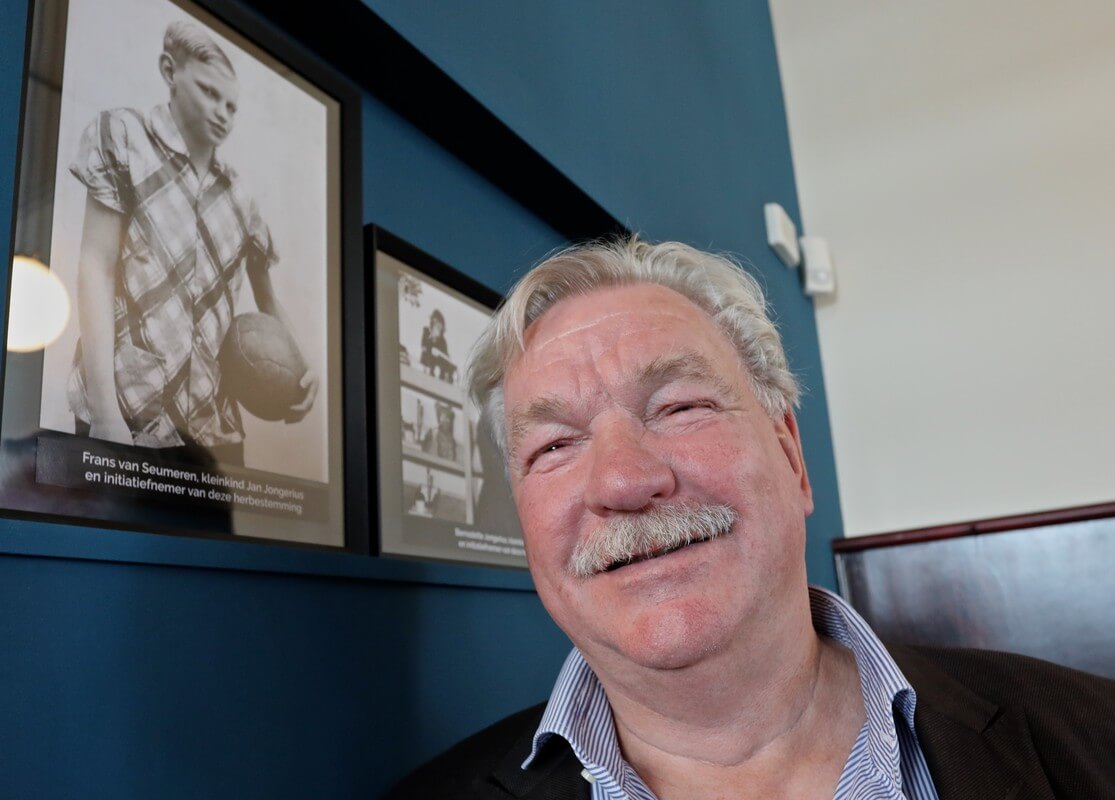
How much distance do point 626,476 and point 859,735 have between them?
0.45 meters

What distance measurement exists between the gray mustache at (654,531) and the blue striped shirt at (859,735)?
0.71 ft

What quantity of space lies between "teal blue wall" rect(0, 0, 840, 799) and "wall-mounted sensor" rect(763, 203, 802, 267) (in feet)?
2.43

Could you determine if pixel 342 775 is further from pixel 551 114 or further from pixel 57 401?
pixel 551 114

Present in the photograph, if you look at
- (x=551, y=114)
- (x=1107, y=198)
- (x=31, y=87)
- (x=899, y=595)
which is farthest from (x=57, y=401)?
(x=1107, y=198)

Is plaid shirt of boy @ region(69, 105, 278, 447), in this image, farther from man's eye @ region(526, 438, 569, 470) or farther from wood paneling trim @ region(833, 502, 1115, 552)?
wood paneling trim @ region(833, 502, 1115, 552)

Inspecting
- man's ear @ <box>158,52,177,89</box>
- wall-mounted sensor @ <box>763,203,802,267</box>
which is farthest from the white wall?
man's ear @ <box>158,52,177,89</box>

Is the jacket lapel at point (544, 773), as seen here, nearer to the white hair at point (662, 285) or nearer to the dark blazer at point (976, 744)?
the dark blazer at point (976, 744)

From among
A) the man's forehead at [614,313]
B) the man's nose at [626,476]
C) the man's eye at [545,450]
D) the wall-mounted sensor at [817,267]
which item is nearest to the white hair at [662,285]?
the man's forehead at [614,313]

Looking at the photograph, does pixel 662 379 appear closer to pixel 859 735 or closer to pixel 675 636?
pixel 675 636

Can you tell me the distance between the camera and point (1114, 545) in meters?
2.90

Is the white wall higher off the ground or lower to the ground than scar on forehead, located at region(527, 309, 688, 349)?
higher

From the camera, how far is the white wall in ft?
10.4

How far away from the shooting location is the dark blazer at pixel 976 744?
1.16 meters

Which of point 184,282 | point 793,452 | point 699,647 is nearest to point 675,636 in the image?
point 699,647
